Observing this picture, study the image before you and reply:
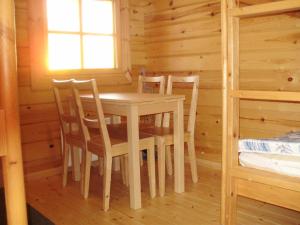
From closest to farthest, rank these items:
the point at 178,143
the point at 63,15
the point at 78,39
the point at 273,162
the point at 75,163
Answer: the point at 273,162 < the point at 178,143 < the point at 75,163 < the point at 63,15 < the point at 78,39

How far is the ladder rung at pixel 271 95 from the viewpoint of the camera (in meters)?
1.43

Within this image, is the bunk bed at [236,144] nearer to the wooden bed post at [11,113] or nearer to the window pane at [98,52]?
the wooden bed post at [11,113]

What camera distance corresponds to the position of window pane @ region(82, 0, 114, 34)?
339cm

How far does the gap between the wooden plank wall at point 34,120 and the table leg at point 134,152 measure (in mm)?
1086

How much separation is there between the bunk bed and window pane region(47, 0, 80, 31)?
1992 millimetres

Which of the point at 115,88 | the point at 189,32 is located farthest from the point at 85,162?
the point at 189,32

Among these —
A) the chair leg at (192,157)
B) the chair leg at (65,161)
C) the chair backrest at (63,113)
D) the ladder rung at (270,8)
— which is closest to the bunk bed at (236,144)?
the ladder rung at (270,8)

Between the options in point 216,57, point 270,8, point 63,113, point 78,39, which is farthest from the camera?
point 78,39

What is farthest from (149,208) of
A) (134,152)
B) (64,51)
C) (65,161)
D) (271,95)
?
(64,51)

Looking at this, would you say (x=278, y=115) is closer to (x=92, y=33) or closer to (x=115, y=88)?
(x=115, y=88)

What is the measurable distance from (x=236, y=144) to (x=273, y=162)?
0.21 metres

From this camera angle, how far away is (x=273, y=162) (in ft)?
5.14

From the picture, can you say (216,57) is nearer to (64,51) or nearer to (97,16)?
(97,16)

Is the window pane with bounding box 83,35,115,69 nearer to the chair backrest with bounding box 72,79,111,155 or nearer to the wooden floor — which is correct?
the chair backrest with bounding box 72,79,111,155
